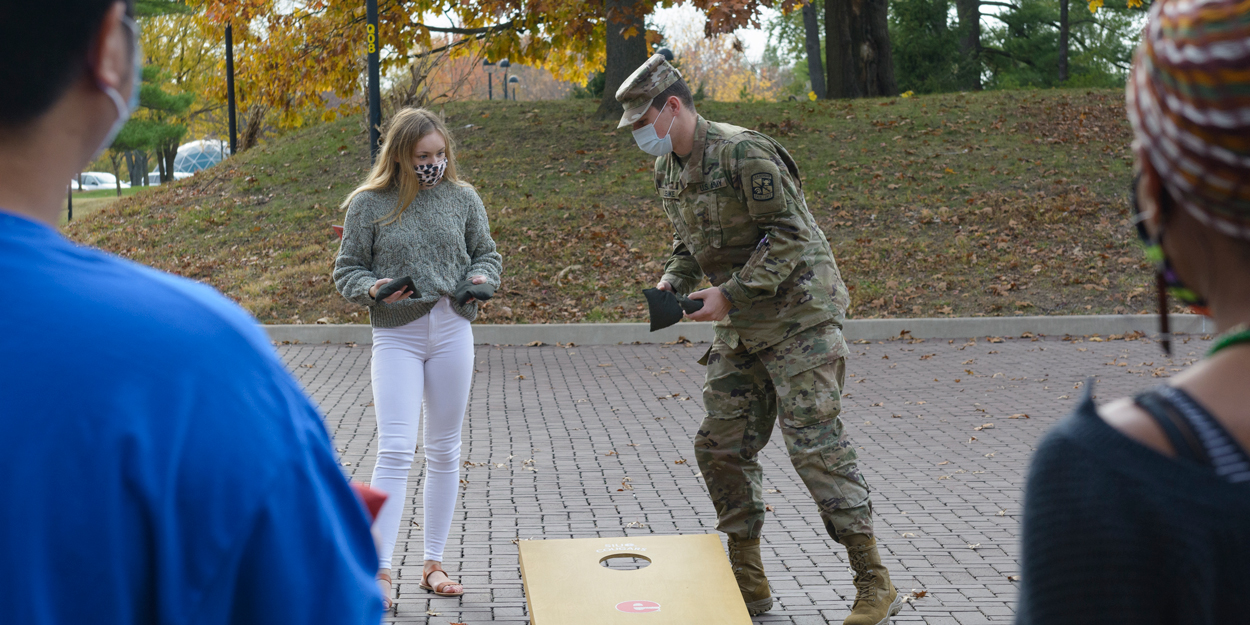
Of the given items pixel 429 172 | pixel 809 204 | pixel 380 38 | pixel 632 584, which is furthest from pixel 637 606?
pixel 380 38

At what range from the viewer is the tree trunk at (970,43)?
85.8 ft

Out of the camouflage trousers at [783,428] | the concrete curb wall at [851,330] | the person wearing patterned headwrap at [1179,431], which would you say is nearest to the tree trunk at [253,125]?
the concrete curb wall at [851,330]

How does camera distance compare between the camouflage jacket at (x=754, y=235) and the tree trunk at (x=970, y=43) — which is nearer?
the camouflage jacket at (x=754, y=235)

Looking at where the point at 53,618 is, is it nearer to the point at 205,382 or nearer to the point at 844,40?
the point at 205,382

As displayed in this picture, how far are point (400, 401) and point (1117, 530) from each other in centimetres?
374

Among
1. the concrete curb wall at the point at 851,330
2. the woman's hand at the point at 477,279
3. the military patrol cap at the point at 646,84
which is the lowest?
the concrete curb wall at the point at 851,330

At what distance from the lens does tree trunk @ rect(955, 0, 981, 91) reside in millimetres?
26156

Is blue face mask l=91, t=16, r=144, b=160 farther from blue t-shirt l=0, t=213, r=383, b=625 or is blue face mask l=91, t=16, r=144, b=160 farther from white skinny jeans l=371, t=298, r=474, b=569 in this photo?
white skinny jeans l=371, t=298, r=474, b=569

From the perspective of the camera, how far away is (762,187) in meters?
4.20

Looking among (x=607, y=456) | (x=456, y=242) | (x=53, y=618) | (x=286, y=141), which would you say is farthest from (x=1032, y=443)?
(x=286, y=141)

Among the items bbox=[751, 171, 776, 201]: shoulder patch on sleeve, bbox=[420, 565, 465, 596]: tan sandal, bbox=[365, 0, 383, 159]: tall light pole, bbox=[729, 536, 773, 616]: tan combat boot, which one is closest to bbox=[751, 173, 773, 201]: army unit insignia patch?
bbox=[751, 171, 776, 201]: shoulder patch on sleeve

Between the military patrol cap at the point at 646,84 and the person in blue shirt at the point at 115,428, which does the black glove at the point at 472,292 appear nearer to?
the military patrol cap at the point at 646,84

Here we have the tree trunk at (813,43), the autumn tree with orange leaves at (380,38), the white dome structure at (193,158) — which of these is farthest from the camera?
Result: the white dome structure at (193,158)

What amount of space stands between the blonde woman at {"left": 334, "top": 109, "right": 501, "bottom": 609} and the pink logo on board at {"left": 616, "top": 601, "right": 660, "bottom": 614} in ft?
3.63
